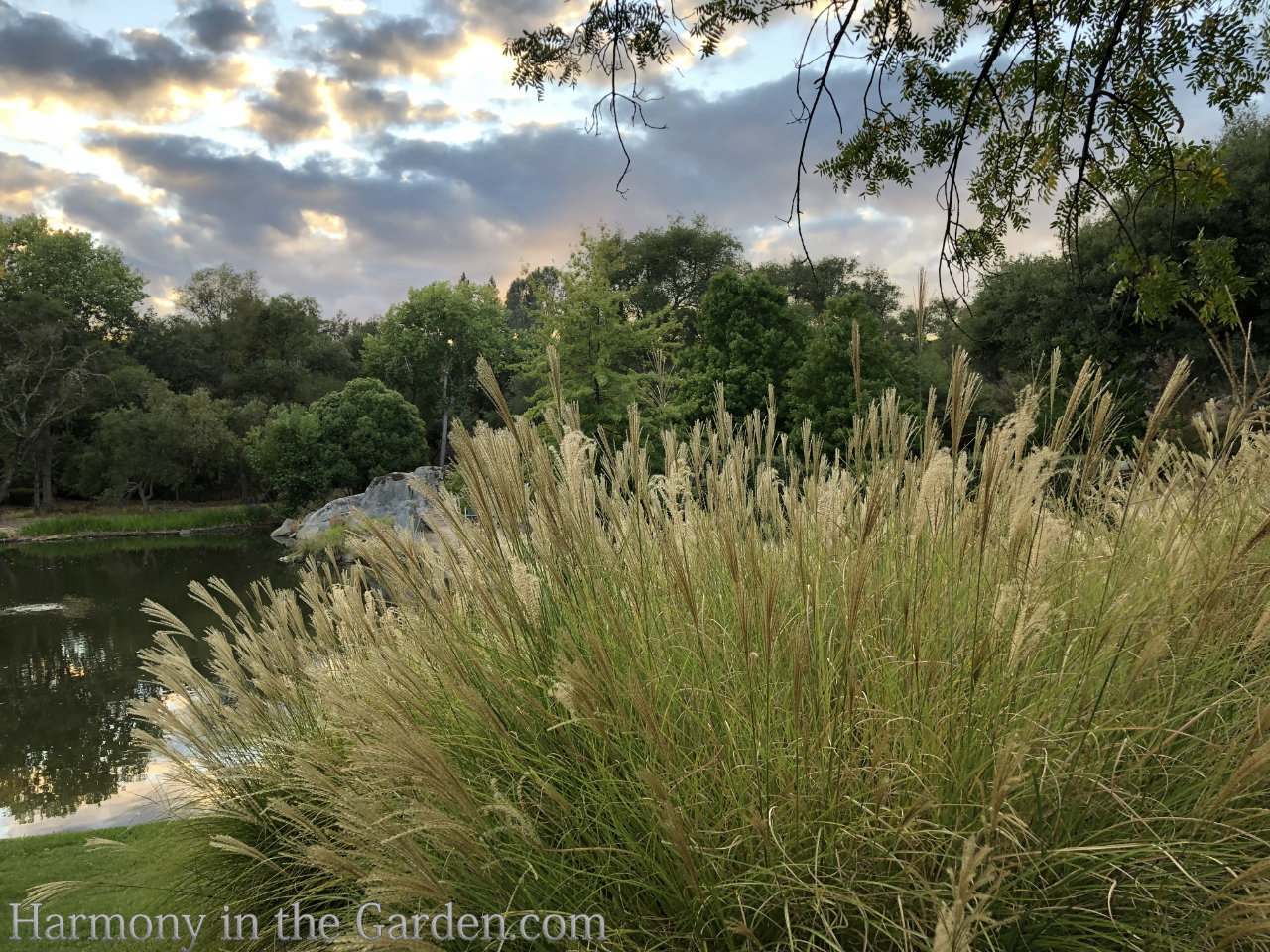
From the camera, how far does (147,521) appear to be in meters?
28.4

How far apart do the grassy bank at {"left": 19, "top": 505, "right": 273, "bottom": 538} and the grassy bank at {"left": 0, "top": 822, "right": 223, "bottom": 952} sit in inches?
1048

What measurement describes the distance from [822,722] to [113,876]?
10.8 ft

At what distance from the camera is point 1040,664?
6.23 feet

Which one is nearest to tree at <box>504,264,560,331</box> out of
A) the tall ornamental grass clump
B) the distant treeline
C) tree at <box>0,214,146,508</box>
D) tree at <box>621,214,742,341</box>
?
the distant treeline

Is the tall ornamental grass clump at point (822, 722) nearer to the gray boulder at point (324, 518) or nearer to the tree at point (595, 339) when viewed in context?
the tree at point (595, 339)

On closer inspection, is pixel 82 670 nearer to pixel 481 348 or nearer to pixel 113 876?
pixel 113 876

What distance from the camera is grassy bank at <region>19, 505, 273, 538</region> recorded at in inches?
1051

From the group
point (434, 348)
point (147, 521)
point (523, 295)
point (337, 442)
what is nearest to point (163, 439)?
point (147, 521)

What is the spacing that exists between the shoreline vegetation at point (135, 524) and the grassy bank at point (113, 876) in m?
25.9

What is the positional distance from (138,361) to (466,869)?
4129 centimetres

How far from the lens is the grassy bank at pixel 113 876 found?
8.38 feet

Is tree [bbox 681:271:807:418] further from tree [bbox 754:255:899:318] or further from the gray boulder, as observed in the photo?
tree [bbox 754:255:899:318]

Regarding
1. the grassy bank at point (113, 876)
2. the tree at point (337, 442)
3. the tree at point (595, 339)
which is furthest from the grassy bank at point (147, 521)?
the grassy bank at point (113, 876)

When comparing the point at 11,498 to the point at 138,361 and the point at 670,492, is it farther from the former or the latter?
the point at 670,492
